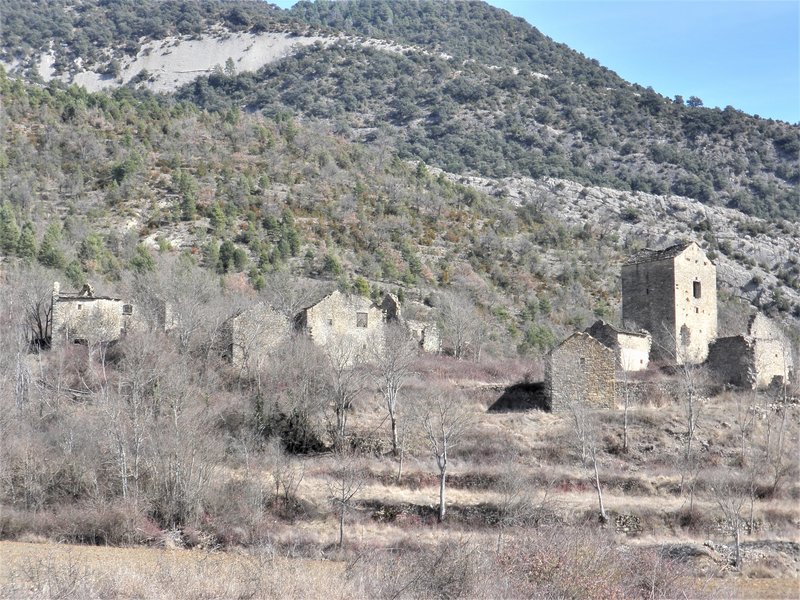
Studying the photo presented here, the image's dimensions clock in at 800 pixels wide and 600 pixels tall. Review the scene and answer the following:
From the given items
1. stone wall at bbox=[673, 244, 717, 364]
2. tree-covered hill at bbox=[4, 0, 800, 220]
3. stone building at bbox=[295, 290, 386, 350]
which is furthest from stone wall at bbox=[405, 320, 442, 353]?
tree-covered hill at bbox=[4, 0, 800, 220]

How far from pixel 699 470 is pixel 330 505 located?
13.1m

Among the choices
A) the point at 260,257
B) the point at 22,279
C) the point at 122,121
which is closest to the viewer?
the point at 22,279

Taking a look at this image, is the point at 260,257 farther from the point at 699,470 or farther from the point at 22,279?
the point at 699,470

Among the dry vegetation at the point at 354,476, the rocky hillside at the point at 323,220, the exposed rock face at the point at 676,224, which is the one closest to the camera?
the dry vegetation at the point at 354,476

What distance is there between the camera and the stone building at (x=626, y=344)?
37.3 metres

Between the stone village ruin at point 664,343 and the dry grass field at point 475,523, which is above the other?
the stone village ruin at point 664,343

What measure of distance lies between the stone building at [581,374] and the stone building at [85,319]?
842 inches

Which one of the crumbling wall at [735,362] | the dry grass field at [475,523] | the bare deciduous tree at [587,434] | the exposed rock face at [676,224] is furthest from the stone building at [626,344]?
the exposed rock face at [676,224]

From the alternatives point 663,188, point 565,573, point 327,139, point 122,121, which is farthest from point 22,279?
point 663,188

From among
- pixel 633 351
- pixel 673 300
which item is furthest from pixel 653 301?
pixel 633 351

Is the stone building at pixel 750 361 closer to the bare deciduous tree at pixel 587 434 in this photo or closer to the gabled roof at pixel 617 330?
the gabled roof at pixel 617 330

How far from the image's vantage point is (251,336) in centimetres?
3819

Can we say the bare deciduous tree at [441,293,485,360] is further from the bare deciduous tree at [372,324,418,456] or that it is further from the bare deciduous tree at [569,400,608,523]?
the bare deciduous tree at [569,400,608,523]

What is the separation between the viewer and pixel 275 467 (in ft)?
102
